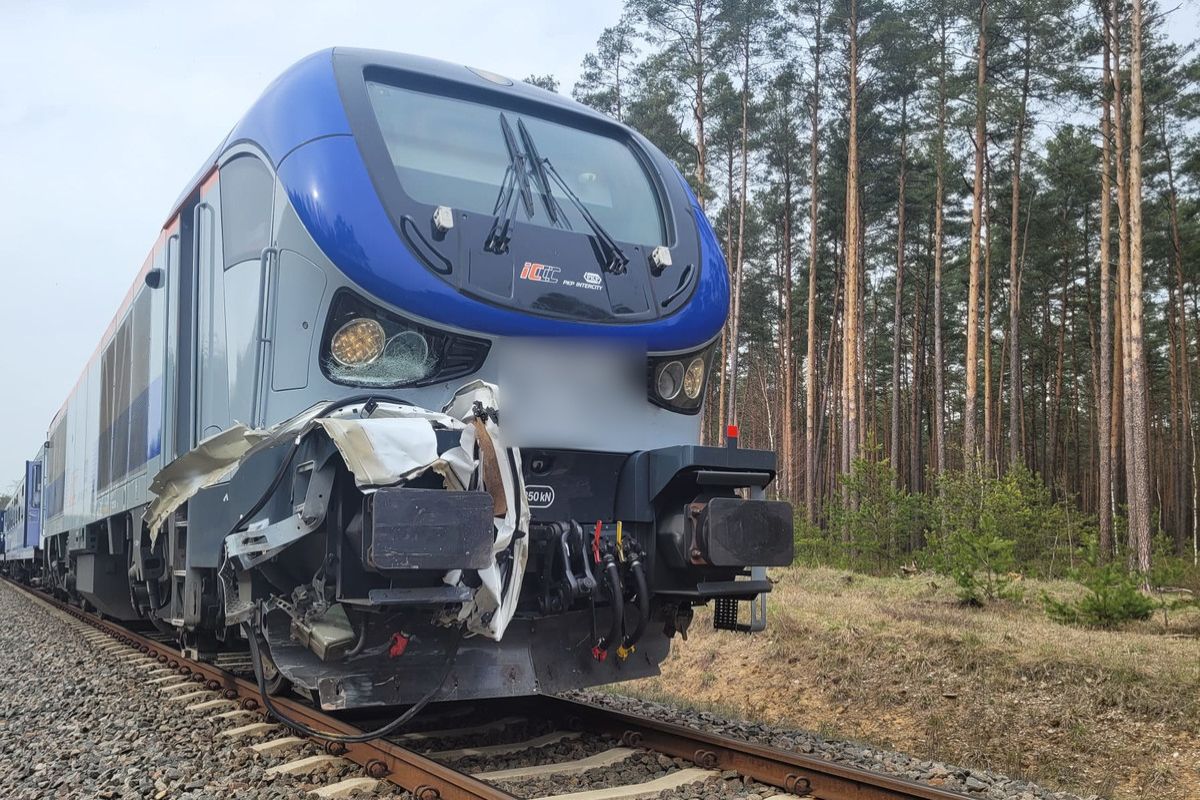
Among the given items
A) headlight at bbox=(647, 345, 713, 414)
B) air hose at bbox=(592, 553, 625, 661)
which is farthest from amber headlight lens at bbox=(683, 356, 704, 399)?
air hose at bbox=(592, 553, 625, 661)

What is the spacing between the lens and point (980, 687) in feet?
24.6

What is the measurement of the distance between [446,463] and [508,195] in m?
1.59

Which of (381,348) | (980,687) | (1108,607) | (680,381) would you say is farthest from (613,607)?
(1108,607)

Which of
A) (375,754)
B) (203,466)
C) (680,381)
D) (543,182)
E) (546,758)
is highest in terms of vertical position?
(543,182)

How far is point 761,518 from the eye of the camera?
13.7 ft

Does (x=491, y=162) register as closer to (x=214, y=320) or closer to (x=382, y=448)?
(x=214, y=320)

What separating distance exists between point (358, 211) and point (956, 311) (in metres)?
35.2

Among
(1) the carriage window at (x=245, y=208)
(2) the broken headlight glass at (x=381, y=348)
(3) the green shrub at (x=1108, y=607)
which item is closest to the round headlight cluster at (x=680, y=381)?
(2) the broken headlight glass at (x=381, y=348)

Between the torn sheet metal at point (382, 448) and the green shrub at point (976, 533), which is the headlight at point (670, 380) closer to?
the torn sheet metal at point (382, 448)

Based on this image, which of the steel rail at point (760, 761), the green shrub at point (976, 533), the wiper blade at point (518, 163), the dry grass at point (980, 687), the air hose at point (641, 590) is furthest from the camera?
the green shrub at point (976, 533)

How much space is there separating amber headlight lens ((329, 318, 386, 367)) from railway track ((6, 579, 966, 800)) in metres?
1.62

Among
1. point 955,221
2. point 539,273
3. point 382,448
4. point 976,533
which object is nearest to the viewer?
point 382,448

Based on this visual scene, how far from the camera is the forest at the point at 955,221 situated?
1656cm

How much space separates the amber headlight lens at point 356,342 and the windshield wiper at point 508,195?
618 millimetres
